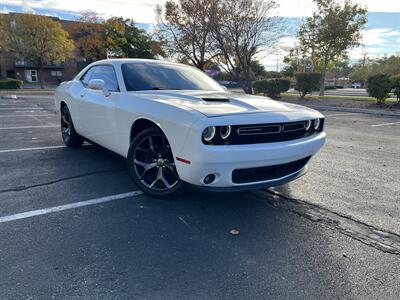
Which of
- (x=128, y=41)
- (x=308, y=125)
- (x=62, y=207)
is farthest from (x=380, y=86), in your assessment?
(x=128, y=41)

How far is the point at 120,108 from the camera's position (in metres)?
3.76

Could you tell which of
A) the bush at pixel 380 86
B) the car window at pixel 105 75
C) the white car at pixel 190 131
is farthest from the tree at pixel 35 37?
the white car at pixel 190 131

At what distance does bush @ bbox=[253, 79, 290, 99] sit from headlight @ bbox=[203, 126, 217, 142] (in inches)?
718

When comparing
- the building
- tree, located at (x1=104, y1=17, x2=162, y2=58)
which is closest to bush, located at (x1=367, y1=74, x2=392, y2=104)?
tree, located at (x1=104, y1=17, x2=162, y2=58)

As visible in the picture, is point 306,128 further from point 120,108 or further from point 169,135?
point 120,108

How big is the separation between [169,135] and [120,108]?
41.4 inches

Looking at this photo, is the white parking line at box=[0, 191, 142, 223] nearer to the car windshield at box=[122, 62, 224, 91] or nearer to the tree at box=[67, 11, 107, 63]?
the car windshield at box=[122, 62, 224, 91]

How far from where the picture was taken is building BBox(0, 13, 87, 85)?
4816 centimetres

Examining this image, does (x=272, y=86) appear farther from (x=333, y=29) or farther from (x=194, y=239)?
(x=194, y=239)

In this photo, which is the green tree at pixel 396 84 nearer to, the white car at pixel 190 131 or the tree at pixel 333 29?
the tree at pixel 333 29

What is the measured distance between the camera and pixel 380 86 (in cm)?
1520

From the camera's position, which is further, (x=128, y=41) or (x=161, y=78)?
(x=128, y=41)

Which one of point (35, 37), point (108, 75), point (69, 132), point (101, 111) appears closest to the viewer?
point (101, 111)

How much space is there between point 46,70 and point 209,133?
185 feet
